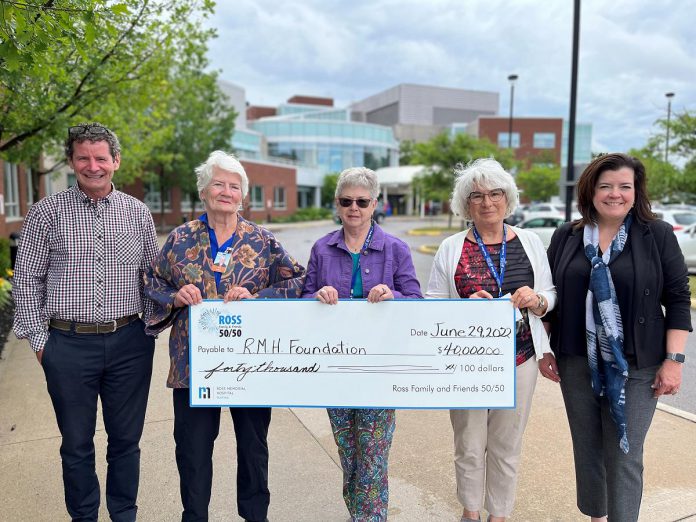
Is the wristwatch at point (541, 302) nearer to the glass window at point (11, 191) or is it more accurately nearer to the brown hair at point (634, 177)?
the brown hair at point (634, 177)

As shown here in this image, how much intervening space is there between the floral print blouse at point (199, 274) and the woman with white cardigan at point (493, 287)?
2.84ft

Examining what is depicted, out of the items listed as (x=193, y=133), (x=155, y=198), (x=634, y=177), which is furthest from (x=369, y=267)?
(x=155, y=198)

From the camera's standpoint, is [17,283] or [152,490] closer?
[17,283]

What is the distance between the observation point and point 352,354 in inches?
109

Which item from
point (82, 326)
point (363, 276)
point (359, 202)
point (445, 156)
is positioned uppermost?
point (445, 156)

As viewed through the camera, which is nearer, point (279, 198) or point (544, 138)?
point (279, 198)

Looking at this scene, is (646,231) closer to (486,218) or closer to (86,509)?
(486,218)

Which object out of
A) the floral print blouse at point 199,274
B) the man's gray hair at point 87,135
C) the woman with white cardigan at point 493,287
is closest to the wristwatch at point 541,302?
the woman with white cardigan at point 493,287

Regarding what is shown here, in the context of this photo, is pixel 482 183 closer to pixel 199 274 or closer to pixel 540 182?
pixel 199 274

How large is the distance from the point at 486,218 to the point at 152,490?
107 inches

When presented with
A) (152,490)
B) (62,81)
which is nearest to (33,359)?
(62,81)

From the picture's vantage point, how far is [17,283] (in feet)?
8.61

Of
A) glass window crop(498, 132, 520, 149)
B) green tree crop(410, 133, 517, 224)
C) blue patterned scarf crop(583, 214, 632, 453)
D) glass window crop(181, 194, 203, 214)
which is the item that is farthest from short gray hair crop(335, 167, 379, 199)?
glass window crop(498, 132, 520, 149)

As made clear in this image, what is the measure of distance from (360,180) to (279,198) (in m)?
44.9
